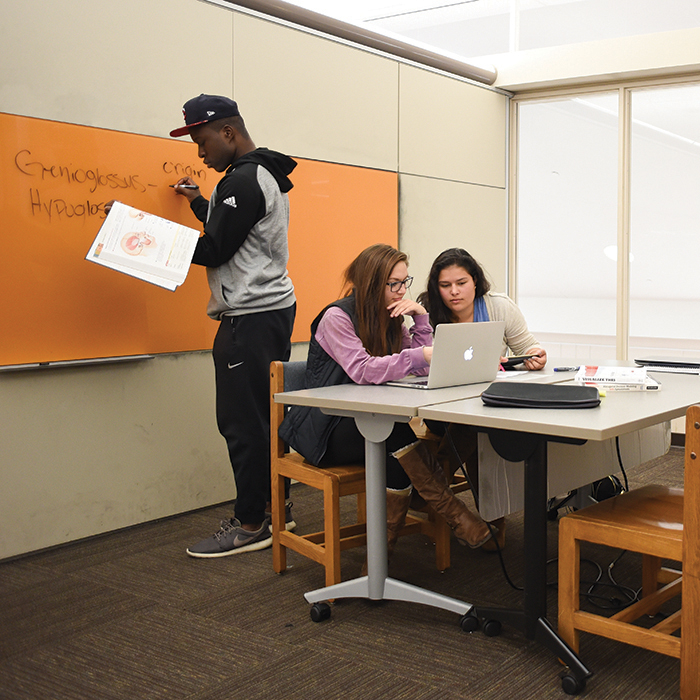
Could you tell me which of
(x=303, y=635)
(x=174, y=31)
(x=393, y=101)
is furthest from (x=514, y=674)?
(x=393, y=101)

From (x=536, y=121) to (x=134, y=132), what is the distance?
3.45 meters

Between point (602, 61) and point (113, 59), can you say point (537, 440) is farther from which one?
point (602, 61)

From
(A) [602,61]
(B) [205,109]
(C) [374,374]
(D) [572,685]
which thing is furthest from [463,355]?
(A) [602,61]

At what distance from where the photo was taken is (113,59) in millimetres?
3312

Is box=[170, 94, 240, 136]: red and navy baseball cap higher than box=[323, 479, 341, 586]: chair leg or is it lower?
higher

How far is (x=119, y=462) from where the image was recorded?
3439 mm

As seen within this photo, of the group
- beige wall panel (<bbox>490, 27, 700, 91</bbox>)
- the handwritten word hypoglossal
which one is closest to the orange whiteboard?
the handwritten word hypoglossal

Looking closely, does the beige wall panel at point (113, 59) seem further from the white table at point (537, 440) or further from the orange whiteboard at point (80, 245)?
the white table at point (537, 440)

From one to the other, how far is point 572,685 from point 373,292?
1.42 m

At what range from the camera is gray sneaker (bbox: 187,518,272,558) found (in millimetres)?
3096

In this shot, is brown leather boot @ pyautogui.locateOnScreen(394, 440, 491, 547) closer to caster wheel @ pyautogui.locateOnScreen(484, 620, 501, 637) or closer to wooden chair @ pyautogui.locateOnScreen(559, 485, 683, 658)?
caster wheel @ pyautogui.locateOnScreen(484, 620, 501, 637)

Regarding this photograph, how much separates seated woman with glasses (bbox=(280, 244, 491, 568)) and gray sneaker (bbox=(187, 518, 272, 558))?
1.95 feet

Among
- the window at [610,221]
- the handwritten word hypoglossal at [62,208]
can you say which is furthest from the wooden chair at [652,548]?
the window at [610,221]

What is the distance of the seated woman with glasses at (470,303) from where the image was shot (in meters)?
3.18
